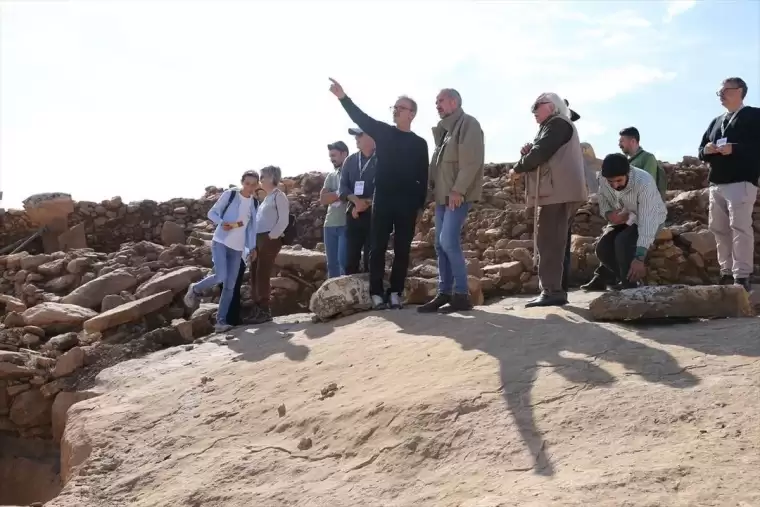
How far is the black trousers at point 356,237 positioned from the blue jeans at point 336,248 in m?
0.09

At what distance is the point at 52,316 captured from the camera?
6914 millimetres

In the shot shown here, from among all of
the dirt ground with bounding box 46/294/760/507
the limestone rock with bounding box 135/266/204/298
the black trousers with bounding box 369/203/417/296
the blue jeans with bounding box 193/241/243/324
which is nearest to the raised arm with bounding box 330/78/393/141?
the black trousers with bounding box 369/203/417/296

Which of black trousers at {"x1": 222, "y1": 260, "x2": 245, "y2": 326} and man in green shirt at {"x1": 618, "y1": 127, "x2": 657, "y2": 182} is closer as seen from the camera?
man in green shirt at {"x1": 618, "y1": 127, "x2": 657, "y2": 182}

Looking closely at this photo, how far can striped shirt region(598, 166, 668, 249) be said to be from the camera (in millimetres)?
4907

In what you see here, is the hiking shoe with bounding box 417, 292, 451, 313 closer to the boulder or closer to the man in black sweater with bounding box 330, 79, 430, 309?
the man in black sweater with bounding box 330, 79, 430, 309

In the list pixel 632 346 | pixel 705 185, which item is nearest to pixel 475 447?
pixel 632 346

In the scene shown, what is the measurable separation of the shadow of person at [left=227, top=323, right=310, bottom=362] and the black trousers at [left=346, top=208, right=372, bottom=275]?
0.80m

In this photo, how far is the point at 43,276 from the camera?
962cm

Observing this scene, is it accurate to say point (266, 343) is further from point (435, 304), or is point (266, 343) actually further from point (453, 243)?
point (453, 243)

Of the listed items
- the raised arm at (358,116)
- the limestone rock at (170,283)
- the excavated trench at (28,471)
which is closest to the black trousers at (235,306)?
the limestone rock at (170,283)

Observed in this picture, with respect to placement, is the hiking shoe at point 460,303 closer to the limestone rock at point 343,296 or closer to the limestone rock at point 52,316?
the limestone rock at point 343,296

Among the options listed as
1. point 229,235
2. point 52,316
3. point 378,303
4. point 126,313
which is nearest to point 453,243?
point 378,303

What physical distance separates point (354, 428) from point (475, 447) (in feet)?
2.47

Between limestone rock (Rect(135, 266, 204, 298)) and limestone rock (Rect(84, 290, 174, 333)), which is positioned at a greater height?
limestone rock (Rect(135, 266, 204, 298))
